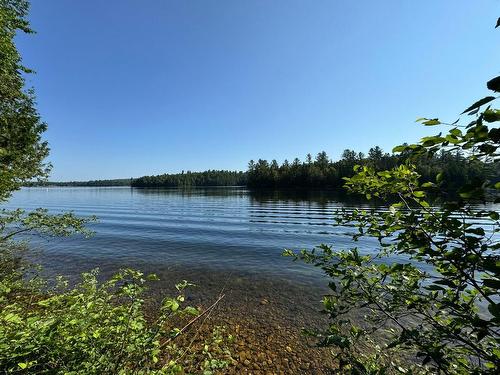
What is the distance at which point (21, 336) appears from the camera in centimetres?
279

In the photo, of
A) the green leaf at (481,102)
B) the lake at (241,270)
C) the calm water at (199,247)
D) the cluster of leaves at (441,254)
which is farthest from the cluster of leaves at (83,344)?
the calm water at (199,247)

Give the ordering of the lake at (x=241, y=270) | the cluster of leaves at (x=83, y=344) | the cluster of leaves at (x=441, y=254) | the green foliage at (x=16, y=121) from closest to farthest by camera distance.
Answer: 1. the cluster of leaves at (x=441, y=254)
2. the cluster of leaves at (x=83, y=344)
3. the lake at (x=241, y=270)
4. the green foliage at (x=16, y=121)

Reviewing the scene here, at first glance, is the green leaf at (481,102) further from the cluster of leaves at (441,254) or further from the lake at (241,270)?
the lake at (241,270)

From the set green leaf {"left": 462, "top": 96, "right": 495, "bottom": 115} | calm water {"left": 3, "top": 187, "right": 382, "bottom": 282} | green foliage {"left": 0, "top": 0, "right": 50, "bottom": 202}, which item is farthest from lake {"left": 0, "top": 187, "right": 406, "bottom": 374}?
green foliage {"left": 0, "top": 0, "right": 50, "bottom": 202}

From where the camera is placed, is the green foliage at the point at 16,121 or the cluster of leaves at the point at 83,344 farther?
the green foliage at the point at 16,121

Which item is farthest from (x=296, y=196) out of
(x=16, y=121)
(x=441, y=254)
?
(x=441, y=254)

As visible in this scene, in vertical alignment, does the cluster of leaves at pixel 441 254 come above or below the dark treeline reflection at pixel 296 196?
above

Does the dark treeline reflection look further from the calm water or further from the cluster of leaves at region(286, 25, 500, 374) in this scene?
the cluster of leaves at region(286, 25, 500, 374)

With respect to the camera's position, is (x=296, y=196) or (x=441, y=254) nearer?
(x=441, y=254)

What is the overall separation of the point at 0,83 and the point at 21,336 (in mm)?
13098

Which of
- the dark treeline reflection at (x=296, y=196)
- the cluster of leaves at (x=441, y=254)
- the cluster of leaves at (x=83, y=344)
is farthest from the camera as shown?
the dark treeline reflection at (x=296, y=196)

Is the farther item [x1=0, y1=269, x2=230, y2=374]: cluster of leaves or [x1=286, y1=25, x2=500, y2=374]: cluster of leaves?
[x1=0, y1=269, x2=230, y2=374]: cluster of leaves

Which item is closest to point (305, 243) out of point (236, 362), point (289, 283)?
point (289, 283)

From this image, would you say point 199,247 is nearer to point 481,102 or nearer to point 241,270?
point 241,270
